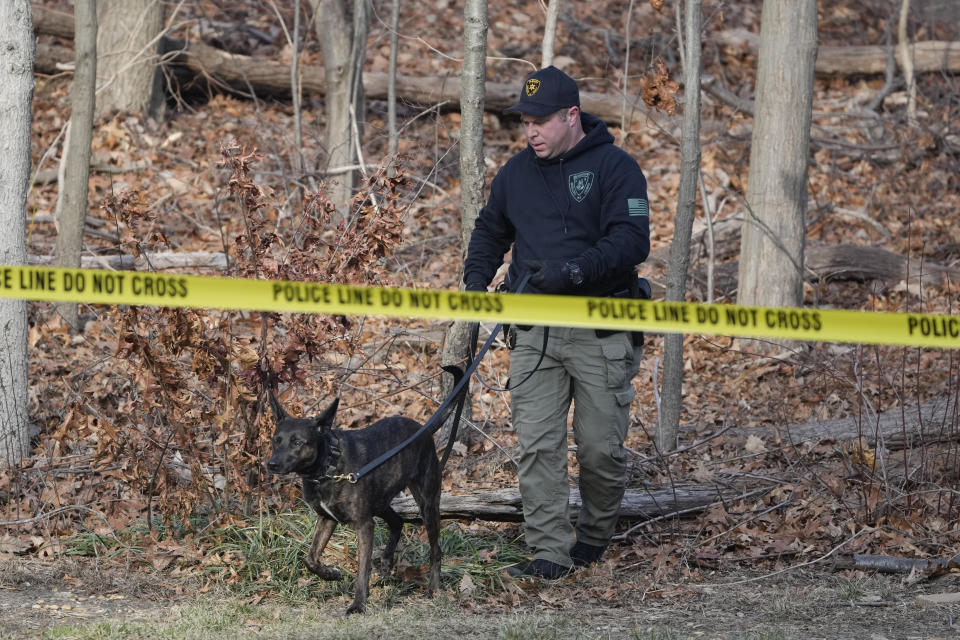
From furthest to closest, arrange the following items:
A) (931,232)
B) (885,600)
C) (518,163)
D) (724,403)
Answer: (931,232) < (724,403) < (518,163) < (885,600)

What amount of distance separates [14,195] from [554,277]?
4033 mm

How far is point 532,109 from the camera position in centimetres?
555

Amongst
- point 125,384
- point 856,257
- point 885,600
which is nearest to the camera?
point 885,600

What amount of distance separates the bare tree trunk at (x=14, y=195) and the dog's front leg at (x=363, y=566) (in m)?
A: 3.11

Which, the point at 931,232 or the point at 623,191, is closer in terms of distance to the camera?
the point at 623,191

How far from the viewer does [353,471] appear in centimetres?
525

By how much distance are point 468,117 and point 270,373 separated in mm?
2293

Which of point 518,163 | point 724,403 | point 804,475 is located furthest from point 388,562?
point 724,403

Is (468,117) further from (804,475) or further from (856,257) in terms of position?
(856,257)

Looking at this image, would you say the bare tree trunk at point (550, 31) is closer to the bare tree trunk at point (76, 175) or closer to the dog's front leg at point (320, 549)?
the bare tree trunk at point (76, 175)

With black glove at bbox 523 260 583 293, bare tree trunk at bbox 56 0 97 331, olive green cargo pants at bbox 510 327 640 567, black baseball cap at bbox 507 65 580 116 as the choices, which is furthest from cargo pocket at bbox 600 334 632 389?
bare tree trunk at bbox 56 0 97 331

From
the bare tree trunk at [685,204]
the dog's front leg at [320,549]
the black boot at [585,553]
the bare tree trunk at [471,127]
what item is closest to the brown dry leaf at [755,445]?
the bare tree trunk at [685,204]

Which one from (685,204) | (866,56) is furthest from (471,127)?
(866,56)

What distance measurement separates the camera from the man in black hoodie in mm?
5559
